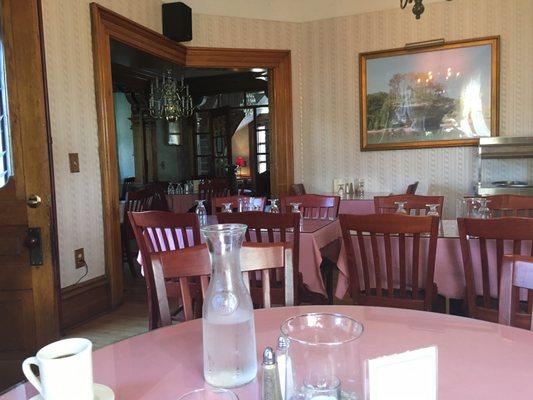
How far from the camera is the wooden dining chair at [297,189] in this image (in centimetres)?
523

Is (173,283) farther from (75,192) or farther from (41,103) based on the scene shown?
(75,192)

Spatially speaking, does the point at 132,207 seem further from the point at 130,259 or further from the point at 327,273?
the point at 327,273

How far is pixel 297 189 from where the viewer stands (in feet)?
17.2

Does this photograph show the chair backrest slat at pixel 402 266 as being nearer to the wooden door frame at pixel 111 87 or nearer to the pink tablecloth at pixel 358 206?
the pink tablecloth at pixel 358 206

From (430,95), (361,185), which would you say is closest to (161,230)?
(361,185)

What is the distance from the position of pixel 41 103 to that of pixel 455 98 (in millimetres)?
3973

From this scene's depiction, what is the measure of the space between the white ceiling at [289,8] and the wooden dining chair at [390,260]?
3.49 metres

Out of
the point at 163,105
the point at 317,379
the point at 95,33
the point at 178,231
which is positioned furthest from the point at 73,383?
the point at 163,105

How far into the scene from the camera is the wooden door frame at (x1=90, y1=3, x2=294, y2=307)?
3.77 metres

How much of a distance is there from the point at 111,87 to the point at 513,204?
3157 millimetres

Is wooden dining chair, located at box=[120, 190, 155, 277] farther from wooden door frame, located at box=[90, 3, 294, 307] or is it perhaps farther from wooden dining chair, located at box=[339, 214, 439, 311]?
wooden dining chair, located at box=[339, 214, 439, 311]

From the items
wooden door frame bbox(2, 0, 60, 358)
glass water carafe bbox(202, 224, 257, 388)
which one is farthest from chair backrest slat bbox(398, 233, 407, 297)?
wooden door frame bbox(2, 0, 60, 358)

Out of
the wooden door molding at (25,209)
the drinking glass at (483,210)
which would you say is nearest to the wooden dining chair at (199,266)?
the wooden door molding at (25,209)

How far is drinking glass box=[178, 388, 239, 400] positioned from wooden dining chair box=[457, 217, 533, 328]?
1.32 meters
